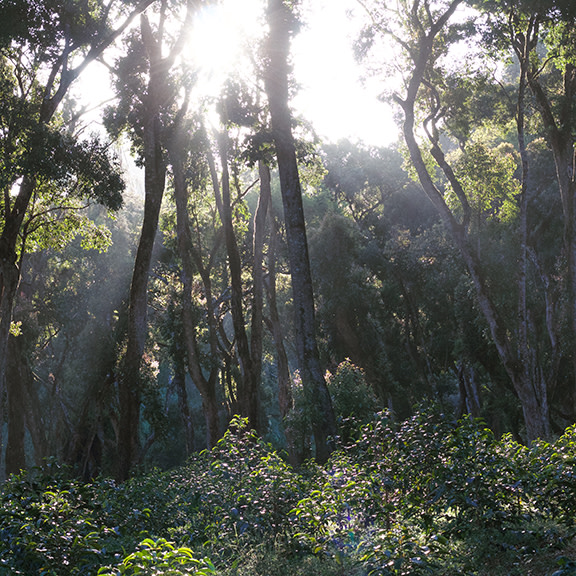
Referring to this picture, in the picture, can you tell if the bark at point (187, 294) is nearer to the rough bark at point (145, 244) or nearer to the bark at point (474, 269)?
the rough bark at point (145, 244)

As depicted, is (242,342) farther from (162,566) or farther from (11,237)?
(162,566)

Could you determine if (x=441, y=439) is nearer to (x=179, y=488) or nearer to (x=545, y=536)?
(x=545, y=536)

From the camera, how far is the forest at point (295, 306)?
6.13m

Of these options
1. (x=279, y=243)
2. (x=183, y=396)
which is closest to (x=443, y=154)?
(x=183, y=396)

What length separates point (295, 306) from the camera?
1495 cm

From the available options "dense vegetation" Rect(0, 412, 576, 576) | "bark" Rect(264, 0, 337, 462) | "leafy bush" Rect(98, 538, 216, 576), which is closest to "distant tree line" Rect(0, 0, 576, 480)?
"bark" Rect(264, 0, 337, 462)

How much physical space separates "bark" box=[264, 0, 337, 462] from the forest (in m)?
0.06

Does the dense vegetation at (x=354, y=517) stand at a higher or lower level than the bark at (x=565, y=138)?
lower

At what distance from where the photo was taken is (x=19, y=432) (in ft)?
67.8

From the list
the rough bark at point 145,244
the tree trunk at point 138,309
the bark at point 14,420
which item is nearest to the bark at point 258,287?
the rough bark at point 145,244

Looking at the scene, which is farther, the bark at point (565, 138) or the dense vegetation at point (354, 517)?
the bark at point (565, 138)

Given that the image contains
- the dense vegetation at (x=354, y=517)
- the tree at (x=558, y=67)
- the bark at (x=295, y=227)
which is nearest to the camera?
the dense vegetation at (x=354, y=517)

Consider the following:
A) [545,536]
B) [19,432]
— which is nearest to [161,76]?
[19,432]

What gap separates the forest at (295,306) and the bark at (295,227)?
0.20 feet
